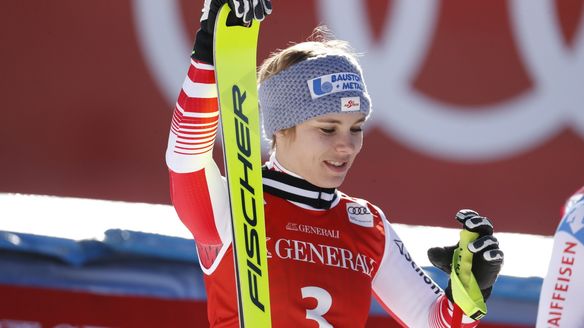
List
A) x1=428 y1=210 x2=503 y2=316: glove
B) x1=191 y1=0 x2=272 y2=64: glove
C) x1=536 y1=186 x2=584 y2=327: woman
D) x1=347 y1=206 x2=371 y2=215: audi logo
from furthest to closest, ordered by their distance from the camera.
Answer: x1=536 y1=186 x2=584 y2=327: woman
x1=347 y1=206 x2=371 y2=215: audi logo
x1=428 y1=210 x2=503 y2=316: glove
x1=191 y1=0 x2=272 y2=64: glove

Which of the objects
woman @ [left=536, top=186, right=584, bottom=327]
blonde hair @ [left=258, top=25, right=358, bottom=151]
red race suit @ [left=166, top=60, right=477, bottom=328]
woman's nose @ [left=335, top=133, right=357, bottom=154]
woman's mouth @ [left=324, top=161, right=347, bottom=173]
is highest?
blonde hair @ [left=258, top=25, right=358, bottom=151]

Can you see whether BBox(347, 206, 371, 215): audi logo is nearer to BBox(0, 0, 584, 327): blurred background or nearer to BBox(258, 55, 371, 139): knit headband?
BBox(258, 55, 371, 139): knit headband

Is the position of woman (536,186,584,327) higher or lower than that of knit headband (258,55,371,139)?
lower

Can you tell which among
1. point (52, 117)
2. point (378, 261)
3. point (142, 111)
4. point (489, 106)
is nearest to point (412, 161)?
point (489, 106)

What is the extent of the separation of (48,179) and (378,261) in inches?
104

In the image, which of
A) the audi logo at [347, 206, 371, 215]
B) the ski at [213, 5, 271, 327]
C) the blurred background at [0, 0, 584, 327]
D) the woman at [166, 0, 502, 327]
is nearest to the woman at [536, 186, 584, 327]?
the woman at [166, 0, 502, 327]

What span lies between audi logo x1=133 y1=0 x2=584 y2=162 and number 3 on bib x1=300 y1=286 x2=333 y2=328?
258 cm

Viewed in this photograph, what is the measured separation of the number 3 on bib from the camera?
2.60 m

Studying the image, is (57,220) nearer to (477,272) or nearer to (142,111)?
(142,111)

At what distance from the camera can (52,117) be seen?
5.14 m

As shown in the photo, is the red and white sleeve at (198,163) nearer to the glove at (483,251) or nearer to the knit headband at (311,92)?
the knit headband at (311,92)

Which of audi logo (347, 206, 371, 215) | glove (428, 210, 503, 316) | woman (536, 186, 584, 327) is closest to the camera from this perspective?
glove (428, 210, 503, 316)

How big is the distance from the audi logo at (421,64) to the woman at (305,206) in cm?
231

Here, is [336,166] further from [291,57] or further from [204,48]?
[204,48]
